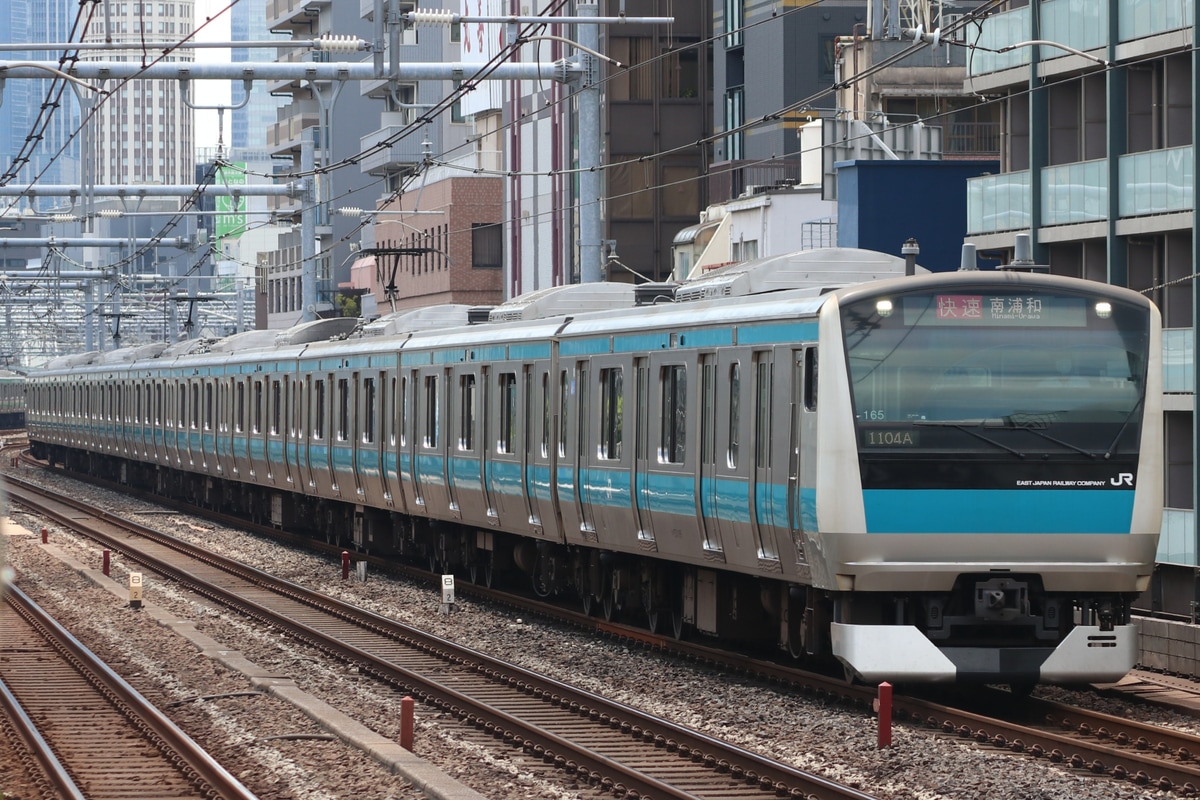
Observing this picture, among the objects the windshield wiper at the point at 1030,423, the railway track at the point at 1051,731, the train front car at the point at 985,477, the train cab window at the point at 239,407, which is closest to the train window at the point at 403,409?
the railway track at the point at 1051,731

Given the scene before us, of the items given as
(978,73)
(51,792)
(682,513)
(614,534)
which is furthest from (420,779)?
(978,73)

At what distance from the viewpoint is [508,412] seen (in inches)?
829

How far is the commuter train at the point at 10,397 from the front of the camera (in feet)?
340

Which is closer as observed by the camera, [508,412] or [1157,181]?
[508,412]

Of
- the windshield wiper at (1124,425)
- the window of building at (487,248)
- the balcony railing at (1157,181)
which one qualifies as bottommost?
the windshield wiper at (1124,425)

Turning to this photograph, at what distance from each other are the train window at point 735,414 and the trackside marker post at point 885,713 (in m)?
3.42

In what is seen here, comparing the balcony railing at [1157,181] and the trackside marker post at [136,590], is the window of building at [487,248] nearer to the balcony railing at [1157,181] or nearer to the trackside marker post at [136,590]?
the balcony railing at [1157,181]

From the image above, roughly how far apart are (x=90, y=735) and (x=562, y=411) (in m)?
6.40

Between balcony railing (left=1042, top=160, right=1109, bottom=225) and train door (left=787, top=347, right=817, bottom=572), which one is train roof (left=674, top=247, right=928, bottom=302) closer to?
train door (left=787, top=347, right=817, bottom=572)

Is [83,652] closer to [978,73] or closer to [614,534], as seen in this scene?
[614,534]

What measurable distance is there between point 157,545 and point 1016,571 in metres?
20.9

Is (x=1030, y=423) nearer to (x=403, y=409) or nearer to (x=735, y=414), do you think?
(x=735, y=414)

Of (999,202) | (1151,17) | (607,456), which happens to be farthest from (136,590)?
(1151,17)

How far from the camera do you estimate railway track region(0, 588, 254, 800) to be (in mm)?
12102
